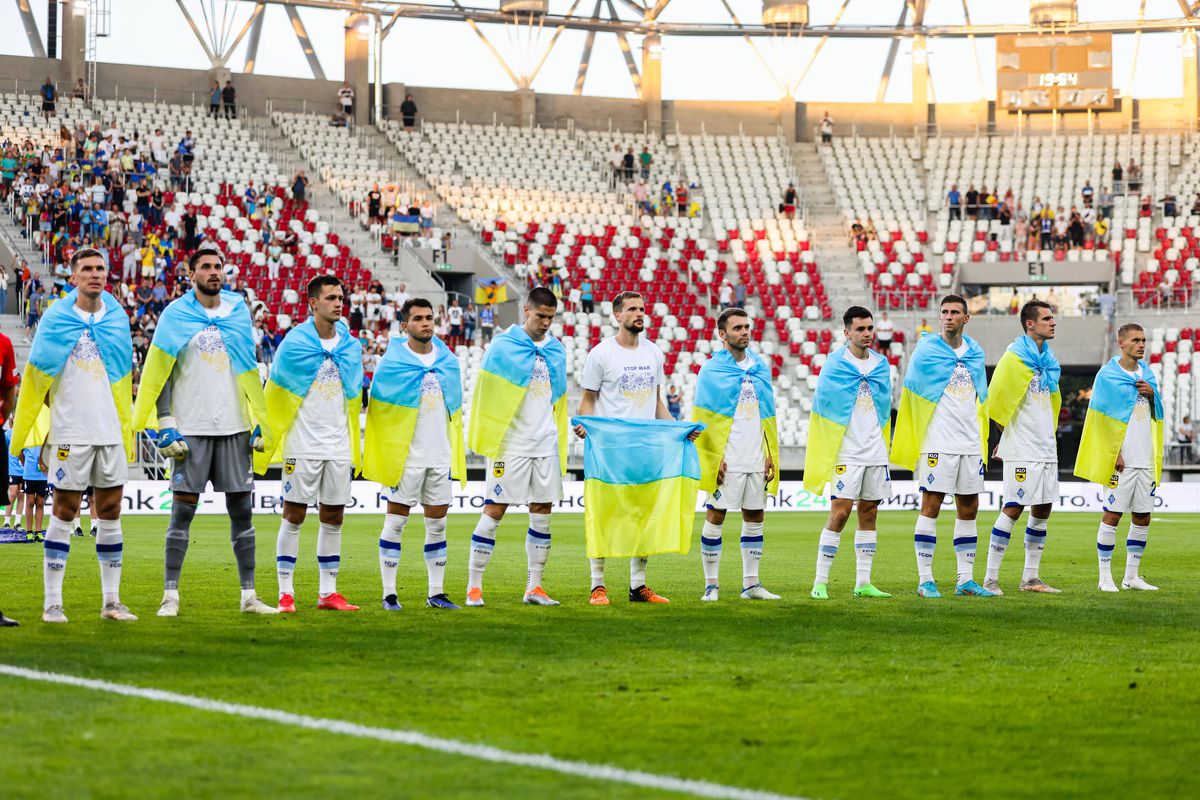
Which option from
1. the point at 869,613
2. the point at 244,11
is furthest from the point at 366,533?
the point at 244,11

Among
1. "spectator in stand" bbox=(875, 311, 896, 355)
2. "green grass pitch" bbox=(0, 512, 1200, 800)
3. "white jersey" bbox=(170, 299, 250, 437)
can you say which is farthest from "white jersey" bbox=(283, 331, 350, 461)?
"spectator in stand" bbox=(875, 311, 896, 355)

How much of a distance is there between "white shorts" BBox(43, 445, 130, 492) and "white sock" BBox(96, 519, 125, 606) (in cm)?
27

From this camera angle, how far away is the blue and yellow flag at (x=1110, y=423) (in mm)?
13305

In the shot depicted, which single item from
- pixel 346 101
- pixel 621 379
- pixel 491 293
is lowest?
pixel 621 379

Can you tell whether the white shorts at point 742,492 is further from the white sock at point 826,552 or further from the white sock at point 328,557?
the white sock at point 328,557

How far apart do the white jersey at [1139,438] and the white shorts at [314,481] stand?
6.99m

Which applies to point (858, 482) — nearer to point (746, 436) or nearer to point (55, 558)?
point (746, 436)

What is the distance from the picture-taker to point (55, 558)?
9734mm

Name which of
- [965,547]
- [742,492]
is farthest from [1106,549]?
[742,492]

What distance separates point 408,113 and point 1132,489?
38.2 m

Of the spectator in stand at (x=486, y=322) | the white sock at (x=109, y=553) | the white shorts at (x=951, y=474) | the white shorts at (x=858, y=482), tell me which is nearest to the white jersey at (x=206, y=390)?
the white sock at (x=109, y=553)

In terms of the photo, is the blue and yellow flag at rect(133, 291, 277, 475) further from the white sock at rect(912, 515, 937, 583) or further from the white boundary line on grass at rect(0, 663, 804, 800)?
the white sock at rect(912, 515, 937, 583)

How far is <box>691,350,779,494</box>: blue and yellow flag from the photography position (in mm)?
11891

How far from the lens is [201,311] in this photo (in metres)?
10.1
